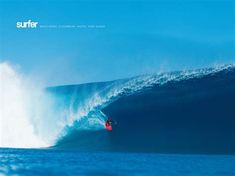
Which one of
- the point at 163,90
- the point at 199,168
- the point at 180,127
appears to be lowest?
the point at 199,168

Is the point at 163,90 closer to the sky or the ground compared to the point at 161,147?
closer to the sky

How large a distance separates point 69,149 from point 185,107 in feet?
23.1

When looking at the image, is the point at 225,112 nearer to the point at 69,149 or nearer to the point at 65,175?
the point at 69,149

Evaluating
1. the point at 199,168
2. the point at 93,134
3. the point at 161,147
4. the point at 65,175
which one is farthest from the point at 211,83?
the point at 65,175

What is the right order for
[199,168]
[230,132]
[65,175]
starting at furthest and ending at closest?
[230,132]
[199,168]
[65,175]

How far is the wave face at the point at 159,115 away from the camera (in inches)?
1117

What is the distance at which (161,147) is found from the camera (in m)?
28.8

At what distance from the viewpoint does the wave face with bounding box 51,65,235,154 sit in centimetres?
2838

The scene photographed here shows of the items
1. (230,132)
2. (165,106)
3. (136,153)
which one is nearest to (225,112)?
(230,132)

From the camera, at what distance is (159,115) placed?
2920 cm

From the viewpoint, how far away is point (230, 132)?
28484mm

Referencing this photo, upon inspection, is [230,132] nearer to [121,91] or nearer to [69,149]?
[121,91]

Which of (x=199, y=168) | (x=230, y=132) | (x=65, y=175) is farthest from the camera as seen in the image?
(x=230, y=132)

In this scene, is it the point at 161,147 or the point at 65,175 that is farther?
the point at 161,147
